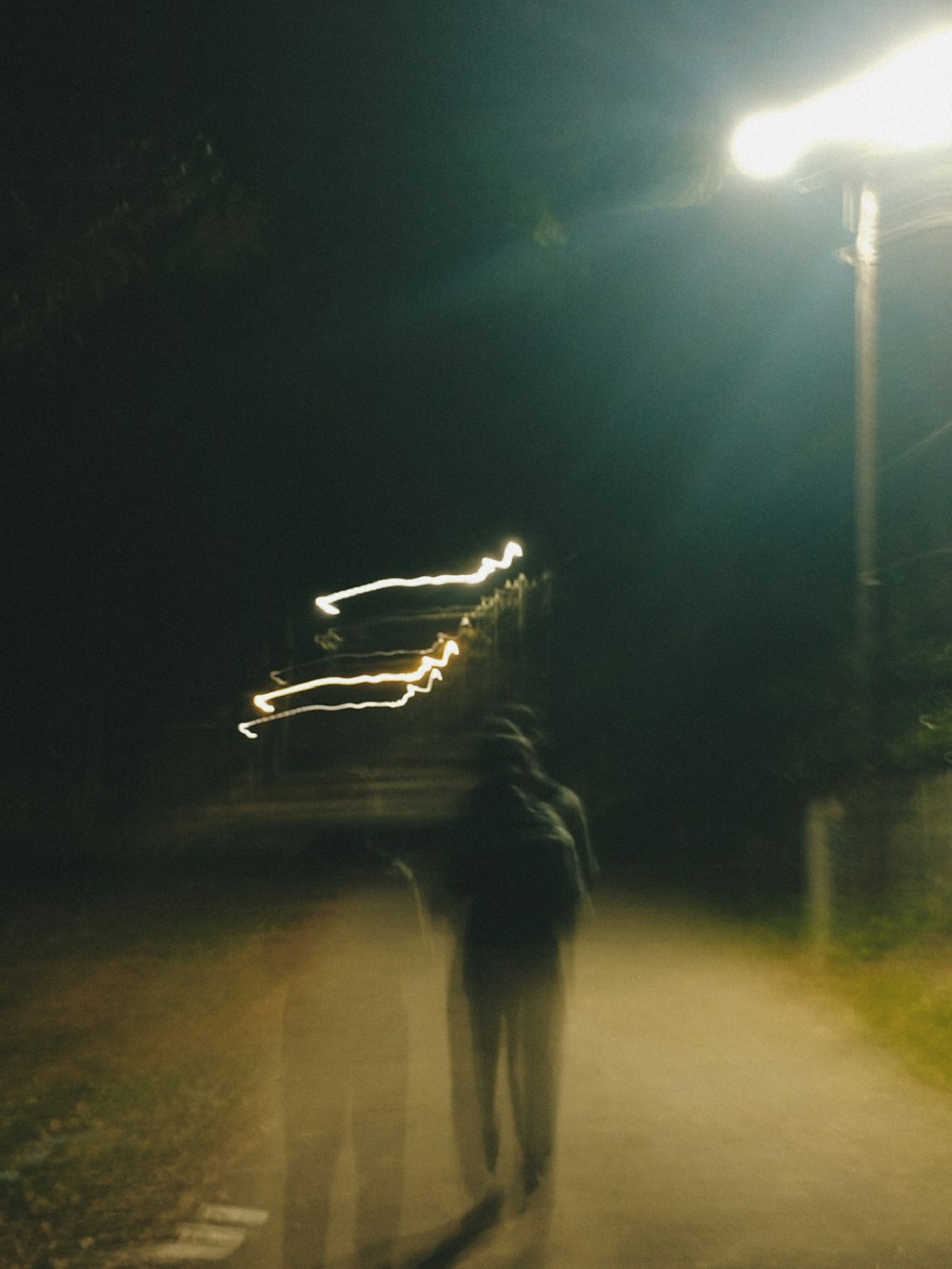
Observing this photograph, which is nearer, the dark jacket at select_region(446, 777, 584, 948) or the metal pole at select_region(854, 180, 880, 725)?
the dark jacket at select_region(446, 777, 584, 948)

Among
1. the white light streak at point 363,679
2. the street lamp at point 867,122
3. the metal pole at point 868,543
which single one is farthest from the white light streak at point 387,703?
the street lamp at point 867,122

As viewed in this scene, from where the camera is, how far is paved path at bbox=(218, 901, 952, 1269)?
215 inches

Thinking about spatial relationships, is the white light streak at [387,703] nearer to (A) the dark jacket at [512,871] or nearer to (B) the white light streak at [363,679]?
(B) the white light streak at [363,679]

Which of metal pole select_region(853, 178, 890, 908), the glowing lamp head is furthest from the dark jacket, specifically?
metal pole select_region(853, 178, 890, 908)

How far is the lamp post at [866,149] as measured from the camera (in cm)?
945

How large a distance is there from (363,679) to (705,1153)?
41432 mm

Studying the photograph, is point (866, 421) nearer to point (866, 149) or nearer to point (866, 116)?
point (866, 149)

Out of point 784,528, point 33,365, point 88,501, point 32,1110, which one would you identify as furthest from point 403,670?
point 32,1110

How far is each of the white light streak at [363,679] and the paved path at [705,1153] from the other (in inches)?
1188

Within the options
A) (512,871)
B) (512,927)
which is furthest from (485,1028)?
(512,871)

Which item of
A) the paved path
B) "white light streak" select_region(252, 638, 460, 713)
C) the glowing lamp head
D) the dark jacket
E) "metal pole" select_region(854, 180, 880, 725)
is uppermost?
the glowing lamp head

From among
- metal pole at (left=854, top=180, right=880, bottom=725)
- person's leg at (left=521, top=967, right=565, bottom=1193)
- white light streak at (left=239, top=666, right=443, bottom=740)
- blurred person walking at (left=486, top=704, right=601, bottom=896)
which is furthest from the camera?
white light streak at (left=239, top=666, right=443, bottom=740)

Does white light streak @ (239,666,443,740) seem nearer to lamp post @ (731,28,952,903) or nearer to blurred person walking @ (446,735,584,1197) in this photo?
lamp post @ (731,28,952,903)

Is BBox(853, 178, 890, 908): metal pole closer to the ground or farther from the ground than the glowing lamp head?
closer to the ground
